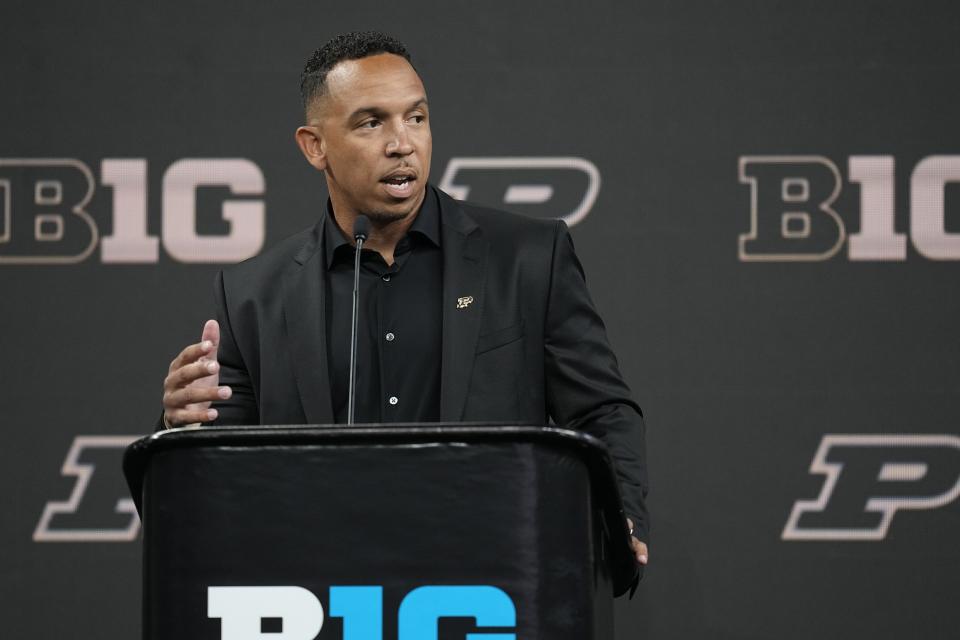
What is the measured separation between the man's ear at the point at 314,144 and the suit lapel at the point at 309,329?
150mm

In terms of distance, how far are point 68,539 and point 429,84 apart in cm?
160

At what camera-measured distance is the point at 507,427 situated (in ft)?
4.56

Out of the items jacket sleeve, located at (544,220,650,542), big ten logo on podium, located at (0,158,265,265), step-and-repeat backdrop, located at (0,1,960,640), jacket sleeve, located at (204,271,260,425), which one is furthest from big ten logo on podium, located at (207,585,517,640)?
big ten logo on podium, located at (0,158,265,265)

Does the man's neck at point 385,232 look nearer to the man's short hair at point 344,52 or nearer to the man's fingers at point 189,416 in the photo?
the man's short hair at point 344,52

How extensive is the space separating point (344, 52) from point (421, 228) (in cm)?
35

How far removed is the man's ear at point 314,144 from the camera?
236 centimetres

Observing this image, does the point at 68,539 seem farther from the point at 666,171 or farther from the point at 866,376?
the point at 866,376

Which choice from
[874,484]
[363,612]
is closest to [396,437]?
[363,612]

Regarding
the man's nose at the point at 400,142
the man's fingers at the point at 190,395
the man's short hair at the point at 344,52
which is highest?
the man's short hair at the point at 344,52

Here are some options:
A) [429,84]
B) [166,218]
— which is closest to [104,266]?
[166,218]

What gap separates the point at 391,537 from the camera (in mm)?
1391

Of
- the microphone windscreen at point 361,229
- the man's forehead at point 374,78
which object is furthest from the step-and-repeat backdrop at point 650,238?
the microphone windscreen at point 361,229

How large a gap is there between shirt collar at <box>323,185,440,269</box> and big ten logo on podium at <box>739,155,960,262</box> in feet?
4.41

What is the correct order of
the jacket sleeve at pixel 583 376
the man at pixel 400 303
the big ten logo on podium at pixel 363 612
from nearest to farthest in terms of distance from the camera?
the big ten logo on podium at pixel 363 612
the jacket sleeve at pixel 583 376
the man at pixel 400 303
